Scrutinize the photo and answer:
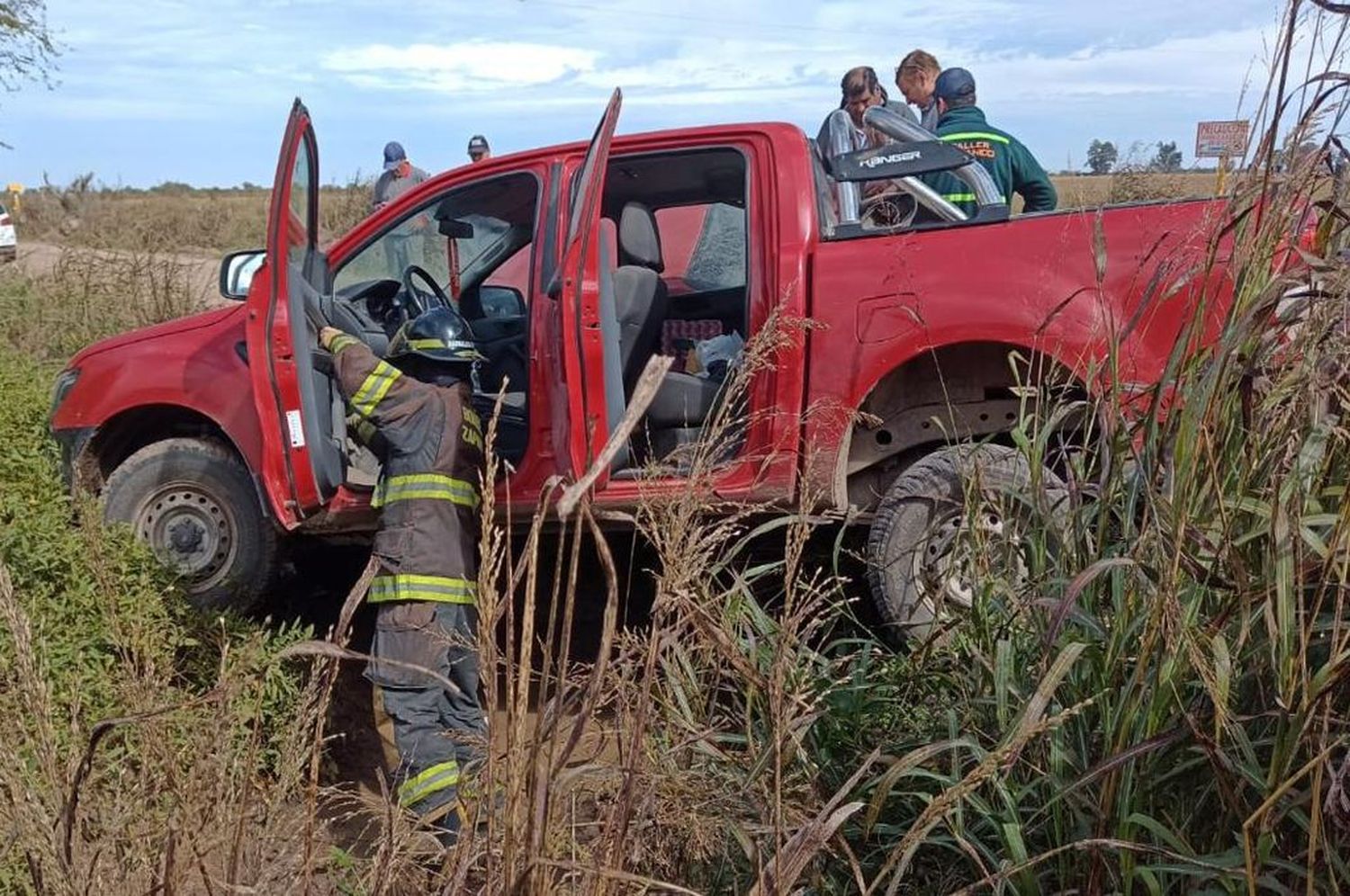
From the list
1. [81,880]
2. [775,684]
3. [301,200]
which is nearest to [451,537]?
[301,200]

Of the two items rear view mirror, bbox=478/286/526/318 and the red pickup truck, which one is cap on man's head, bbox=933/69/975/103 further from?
rear view mirror, bbox=478/286/526/318

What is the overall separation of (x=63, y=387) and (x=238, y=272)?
3.24 ft

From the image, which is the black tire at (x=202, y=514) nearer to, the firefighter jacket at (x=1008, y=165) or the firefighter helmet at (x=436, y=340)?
the firefighter helmet at (x=436, y=340)

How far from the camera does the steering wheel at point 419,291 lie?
14.8 feet

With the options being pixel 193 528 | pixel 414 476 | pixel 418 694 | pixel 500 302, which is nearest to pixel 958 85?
pixel 500 302

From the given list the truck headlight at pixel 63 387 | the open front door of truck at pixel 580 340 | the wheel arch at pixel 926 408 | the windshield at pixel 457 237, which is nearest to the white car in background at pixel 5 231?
the truck headlight at pixel 63 387

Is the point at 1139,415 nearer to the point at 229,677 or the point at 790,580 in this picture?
the point at 790,580

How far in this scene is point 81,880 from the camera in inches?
60.9

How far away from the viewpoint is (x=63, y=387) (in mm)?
4723

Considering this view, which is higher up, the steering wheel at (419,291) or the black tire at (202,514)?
the steering wheel at (419,291)

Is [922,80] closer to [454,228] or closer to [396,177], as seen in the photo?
[454,228]

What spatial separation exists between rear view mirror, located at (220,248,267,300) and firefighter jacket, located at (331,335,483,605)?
92 cm

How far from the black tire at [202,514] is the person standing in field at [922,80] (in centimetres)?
384

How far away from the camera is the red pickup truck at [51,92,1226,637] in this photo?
3740 millimetres
